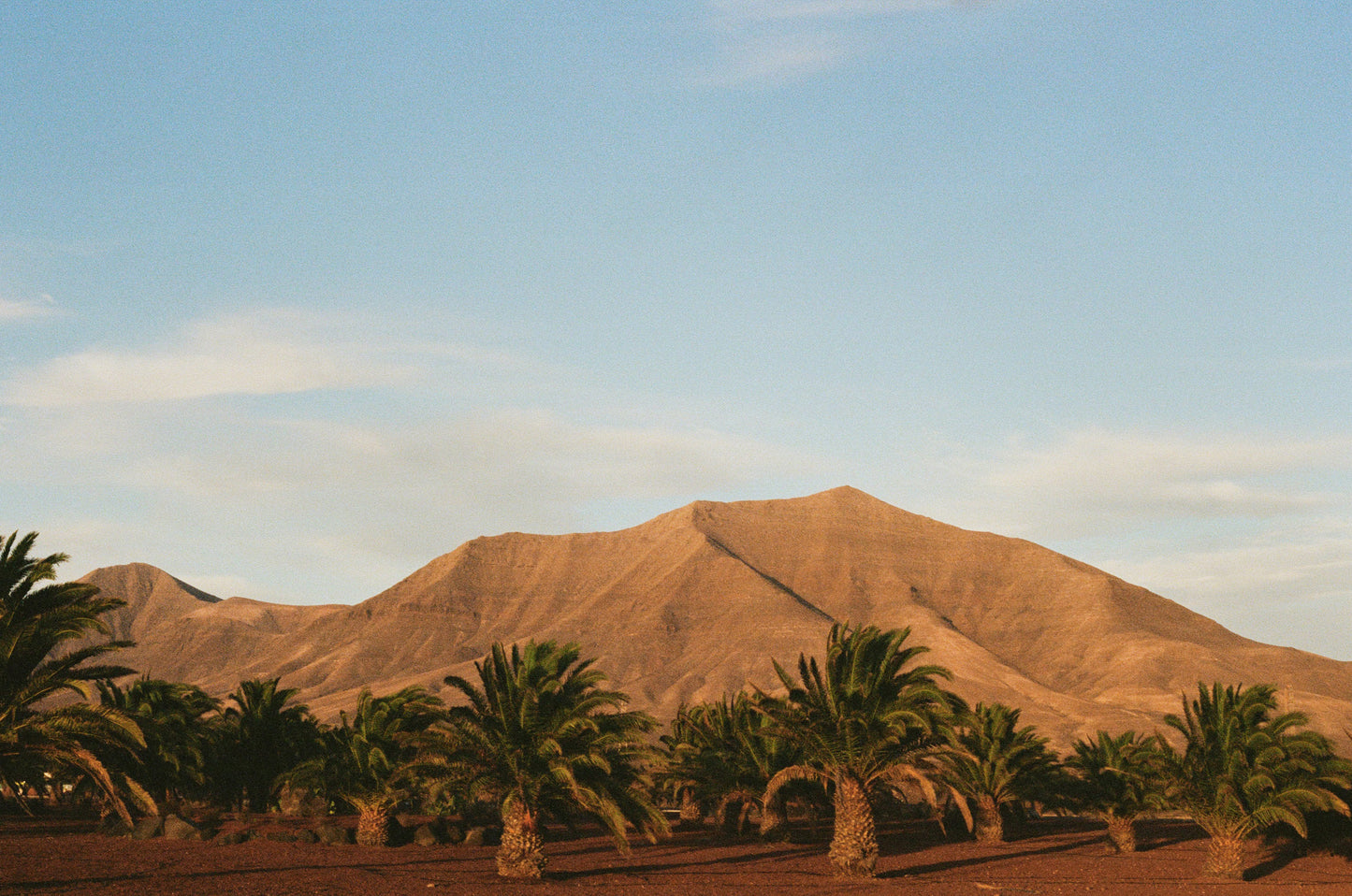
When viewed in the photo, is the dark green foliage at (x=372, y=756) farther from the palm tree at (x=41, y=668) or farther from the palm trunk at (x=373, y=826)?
the palm tree at (x=41, y=668)

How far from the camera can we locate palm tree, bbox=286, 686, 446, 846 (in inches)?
1089

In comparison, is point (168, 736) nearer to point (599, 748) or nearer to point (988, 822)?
point (599, 748)

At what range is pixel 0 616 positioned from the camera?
19281 mm

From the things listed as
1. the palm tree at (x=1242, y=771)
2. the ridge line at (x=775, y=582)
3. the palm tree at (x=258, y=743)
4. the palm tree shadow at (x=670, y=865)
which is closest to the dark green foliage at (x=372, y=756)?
the palm tree shadow at (x=670, y=865)

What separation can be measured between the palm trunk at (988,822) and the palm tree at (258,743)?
2094 cm

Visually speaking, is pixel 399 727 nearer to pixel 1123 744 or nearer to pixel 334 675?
pixel 1123 744

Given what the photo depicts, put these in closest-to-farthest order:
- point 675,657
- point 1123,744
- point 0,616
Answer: point 0,616, point 1123,744, point 675,657

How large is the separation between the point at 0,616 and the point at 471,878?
406 inches

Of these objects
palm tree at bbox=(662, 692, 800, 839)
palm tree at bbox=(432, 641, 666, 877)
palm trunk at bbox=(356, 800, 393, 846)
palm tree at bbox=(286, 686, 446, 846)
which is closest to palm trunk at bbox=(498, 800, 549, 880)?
palm tree at bbox=(432, 641, 666, 877)

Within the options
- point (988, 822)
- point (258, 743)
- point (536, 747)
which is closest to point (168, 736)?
point (258, 743)

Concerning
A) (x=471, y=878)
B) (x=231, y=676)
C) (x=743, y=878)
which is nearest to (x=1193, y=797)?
(x=743, y=878)

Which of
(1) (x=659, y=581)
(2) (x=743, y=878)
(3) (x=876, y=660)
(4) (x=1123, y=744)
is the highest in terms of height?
(1) (x=659, y=581)

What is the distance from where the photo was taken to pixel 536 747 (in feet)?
77.0

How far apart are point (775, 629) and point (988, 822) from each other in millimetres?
117863
